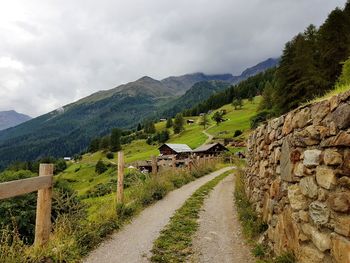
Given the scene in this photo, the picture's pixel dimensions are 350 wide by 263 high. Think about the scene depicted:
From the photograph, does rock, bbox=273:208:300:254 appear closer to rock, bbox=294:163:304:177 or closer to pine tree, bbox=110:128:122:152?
rock, bbox=294:163:304:177

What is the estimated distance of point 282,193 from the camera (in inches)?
282

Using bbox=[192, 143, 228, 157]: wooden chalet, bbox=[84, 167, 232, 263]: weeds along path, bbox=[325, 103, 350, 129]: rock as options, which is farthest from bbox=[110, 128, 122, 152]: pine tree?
bbox=[325, 103, 350, 129]: rock

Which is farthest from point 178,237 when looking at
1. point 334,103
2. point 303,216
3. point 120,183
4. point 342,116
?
point 342,116

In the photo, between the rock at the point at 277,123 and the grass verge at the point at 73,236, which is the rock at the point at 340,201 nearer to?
the rock at the point at 277,123

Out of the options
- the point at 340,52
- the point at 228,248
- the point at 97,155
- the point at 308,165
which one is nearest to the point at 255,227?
the point at 228,248

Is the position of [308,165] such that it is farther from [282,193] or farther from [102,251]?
[102,251]

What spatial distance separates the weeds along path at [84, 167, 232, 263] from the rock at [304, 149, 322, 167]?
4.16m

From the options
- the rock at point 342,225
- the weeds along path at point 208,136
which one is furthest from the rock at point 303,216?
the weeds along path at point 208,136

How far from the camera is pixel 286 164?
690 cm

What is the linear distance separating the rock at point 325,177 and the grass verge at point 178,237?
3792mm

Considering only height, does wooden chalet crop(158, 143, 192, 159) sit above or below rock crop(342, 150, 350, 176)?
above

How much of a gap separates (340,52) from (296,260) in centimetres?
4411

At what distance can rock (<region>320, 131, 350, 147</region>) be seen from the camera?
180 inches

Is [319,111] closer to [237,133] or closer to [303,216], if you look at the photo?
[303,216]
